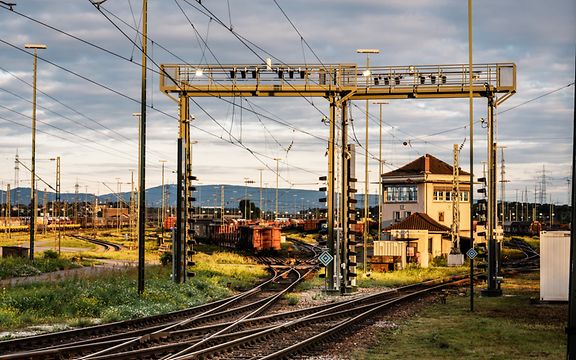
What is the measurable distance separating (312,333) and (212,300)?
10902 mm

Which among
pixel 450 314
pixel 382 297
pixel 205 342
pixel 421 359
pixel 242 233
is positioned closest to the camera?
pixel 421 359

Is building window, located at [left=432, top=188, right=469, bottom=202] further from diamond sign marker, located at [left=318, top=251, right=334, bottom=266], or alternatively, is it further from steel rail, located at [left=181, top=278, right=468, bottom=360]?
diamond sign marker, located at [left=318, top=251, right=334, bottom=266]

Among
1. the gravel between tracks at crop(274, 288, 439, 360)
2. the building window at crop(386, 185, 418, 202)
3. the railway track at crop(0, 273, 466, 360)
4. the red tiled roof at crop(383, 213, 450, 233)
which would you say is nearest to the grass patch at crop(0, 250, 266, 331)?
the railway track at crop(0, 273, 466, 360)

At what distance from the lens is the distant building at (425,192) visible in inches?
3342

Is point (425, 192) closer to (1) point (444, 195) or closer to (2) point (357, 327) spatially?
(1) point (444, 195)

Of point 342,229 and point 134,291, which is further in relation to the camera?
point 342,229

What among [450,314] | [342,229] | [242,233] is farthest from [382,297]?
[242,233]

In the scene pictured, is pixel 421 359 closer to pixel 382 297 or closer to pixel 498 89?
pixel 382 297

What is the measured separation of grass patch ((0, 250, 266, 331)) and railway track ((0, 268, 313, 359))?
1432 millimetres

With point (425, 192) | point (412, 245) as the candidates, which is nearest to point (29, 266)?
point (412, 245)

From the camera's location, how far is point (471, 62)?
33.9 metres

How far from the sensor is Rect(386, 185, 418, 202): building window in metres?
86.5

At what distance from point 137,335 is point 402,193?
70199mm

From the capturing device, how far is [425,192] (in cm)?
8462
